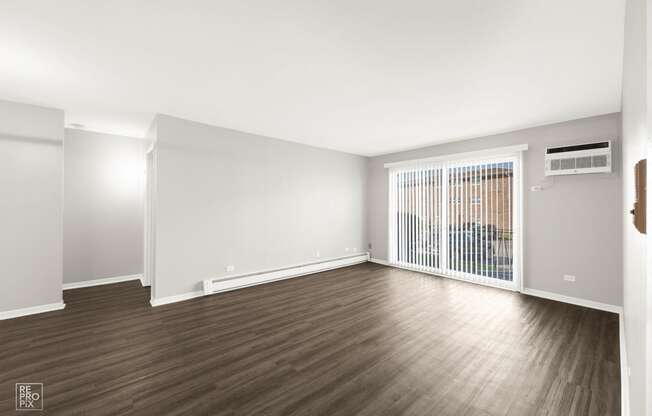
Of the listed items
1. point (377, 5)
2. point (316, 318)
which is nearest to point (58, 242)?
point (316, 318)

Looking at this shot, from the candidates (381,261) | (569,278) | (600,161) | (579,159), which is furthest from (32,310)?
(600,161)

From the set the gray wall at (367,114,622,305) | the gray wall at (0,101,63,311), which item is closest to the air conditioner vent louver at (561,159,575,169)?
the gray wall at (367,114,622,305)

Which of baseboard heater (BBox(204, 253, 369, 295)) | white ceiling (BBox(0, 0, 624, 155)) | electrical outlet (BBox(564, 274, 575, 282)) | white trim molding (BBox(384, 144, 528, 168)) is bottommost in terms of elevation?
baseboard heater (BBox(204, 253, 369, 295))

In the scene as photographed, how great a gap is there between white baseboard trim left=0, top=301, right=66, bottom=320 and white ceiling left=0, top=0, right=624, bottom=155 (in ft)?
9.12

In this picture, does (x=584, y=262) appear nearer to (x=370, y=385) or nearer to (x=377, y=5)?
(x=370, y=385)

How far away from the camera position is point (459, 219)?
530 centimetres

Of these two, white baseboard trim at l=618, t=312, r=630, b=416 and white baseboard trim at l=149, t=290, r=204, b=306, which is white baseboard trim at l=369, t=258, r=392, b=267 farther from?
white baseboard trim at l=149, t=290, r=204, b=306

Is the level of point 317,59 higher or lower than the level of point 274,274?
higher

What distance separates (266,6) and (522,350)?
12.6 ft

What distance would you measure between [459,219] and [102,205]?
275 inches

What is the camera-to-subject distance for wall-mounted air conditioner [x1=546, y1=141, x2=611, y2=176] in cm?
367

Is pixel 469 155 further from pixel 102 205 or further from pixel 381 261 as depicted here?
pixel 102 205

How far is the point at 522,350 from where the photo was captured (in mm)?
2666

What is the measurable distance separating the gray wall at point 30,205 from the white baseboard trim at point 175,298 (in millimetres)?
1321
